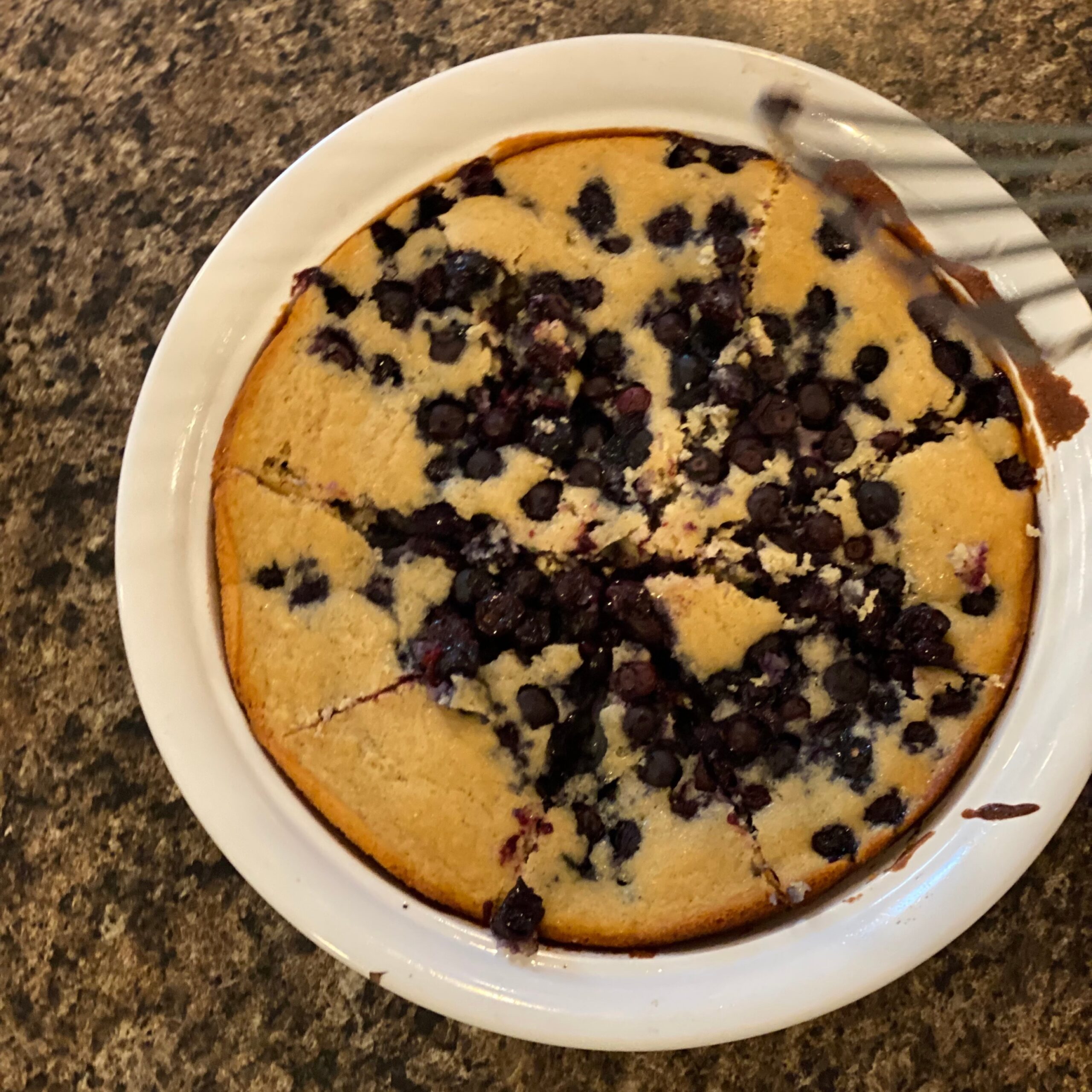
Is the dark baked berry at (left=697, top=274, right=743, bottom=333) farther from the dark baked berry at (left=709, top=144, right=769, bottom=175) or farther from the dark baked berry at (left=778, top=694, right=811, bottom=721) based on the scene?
the dark baked berry at (left=778, top=694, right=811, bottom=721)

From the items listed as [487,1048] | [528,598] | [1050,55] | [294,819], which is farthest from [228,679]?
[1050,55]

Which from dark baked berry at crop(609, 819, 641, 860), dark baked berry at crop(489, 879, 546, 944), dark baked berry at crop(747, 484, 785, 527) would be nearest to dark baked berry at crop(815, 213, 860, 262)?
dark baked berry at crop(747, 484, 785, 527)

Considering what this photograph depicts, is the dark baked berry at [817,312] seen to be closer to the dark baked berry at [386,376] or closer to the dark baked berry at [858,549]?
the dark baked berry at [858,549]

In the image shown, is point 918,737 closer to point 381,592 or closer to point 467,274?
point 381,592

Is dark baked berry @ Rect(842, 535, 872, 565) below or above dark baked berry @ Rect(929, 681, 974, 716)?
above

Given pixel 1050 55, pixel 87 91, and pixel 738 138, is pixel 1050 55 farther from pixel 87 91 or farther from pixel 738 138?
pixel 87 91

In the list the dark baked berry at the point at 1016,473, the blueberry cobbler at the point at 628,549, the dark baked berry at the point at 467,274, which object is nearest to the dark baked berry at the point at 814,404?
the blueberry cobbler at the point at 628,549
